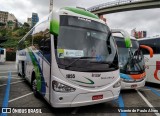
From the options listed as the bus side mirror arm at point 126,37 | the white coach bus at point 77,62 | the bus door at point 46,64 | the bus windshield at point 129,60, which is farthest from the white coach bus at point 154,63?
the bus door at point 46,64

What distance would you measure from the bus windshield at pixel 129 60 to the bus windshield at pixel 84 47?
116 inches

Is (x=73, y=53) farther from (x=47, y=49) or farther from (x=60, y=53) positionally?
(x=47, y=49)

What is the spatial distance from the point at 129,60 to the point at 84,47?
171 inches

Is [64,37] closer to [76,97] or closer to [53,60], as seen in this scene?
[53,60]

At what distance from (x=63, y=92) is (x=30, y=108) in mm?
1741

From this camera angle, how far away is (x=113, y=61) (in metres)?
6.06

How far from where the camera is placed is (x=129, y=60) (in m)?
9.27

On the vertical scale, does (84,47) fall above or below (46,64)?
above

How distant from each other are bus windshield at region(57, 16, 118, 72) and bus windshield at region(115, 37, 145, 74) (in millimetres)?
2937

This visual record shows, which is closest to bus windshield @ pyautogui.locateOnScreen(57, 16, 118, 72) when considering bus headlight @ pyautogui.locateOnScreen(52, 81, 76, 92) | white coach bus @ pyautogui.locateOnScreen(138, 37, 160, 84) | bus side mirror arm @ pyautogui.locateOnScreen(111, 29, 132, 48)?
bus headlight @ pyautogui.locateOnScreen(52, 81, 76, 92)

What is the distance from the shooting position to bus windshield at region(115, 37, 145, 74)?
9012 mm

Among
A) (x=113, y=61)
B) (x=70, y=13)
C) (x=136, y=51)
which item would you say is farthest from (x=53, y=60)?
(x=136, y=51)

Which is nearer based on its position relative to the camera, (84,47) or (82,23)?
(84,47)

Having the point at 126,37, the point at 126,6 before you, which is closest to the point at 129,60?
the point at 126,37
